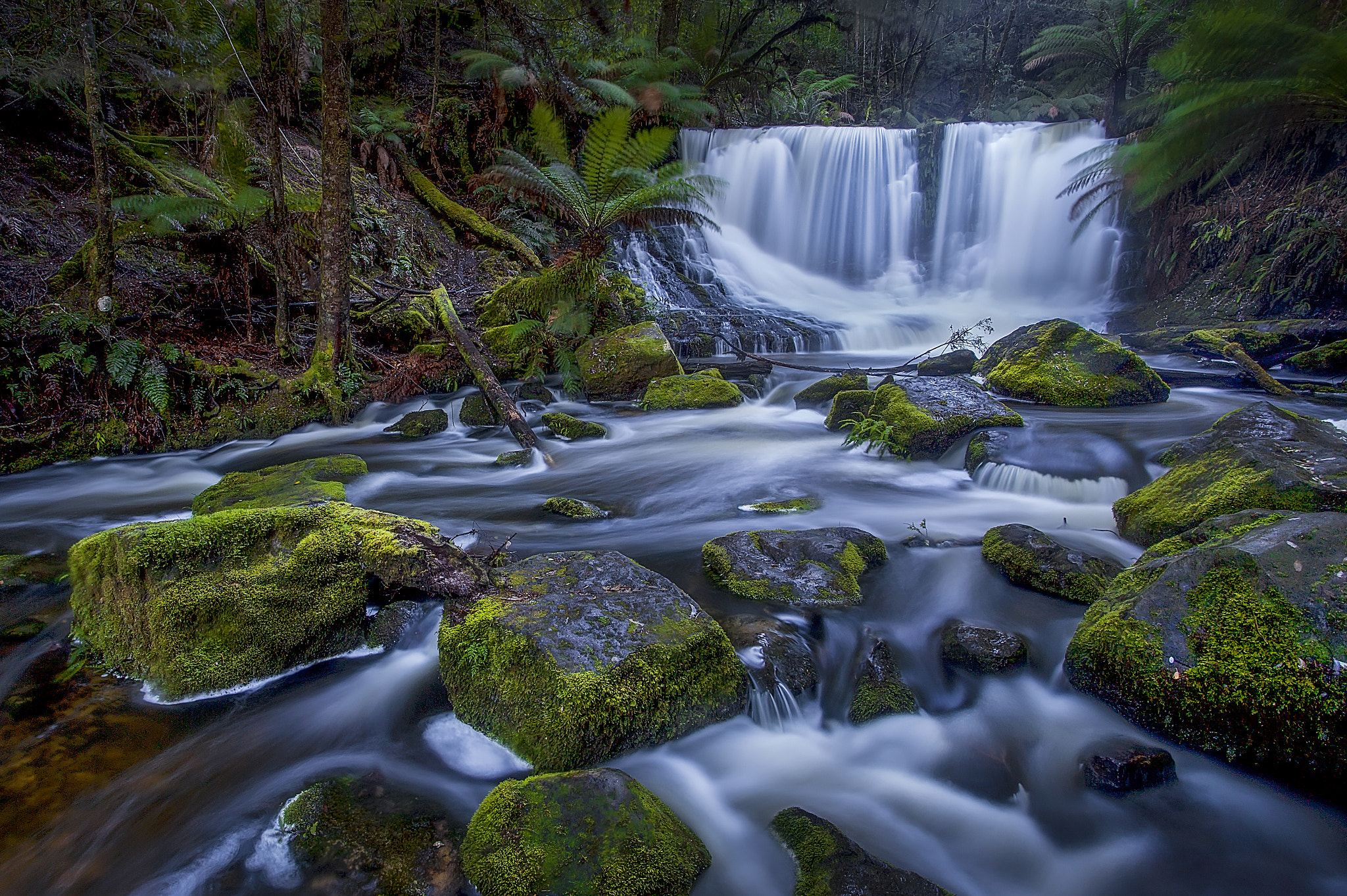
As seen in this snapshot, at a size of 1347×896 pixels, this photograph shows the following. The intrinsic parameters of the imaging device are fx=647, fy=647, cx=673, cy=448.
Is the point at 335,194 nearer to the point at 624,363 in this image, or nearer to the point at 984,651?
the point at 624,363

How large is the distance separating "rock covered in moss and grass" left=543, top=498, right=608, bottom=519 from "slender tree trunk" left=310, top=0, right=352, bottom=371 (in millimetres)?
3292

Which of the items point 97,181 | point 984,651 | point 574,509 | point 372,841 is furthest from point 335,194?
point 984,651

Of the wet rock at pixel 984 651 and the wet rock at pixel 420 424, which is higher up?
the wet rock at pixel 420 424

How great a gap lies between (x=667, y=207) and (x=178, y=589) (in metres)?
7.40

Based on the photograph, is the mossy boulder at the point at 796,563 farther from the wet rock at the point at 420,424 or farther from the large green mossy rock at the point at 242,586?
the wet rock at the point at 420,424

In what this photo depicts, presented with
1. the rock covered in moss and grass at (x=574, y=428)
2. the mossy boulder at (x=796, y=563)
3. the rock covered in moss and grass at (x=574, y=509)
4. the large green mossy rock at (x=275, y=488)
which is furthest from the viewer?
the rock covered in moss and grass at (x=574, y=428)

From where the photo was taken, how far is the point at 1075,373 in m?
6.67

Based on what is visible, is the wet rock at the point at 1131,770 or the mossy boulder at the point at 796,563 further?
the mossy boulder at the point at 796,563

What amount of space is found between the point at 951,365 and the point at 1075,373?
1692 millimetres

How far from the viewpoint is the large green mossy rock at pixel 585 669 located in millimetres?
2244

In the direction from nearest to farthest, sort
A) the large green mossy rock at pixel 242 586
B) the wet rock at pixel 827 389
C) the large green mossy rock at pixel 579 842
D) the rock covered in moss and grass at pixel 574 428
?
the large green mossy rock at pixel 579 842 < the large green mossy rock at pixel 242 586 < the rock covered in moss and grass at pixel 574 428 < the wet rock at pixel 827 389

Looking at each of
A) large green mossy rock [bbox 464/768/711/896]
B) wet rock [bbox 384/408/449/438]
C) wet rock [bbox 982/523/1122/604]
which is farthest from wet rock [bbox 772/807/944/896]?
wet rock [bbox 384/408/449/438]

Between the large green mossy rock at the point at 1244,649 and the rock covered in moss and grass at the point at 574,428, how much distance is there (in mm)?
4718

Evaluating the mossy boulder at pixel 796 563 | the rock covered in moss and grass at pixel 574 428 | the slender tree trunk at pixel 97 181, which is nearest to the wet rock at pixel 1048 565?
the mossy boulder at pixel 796 563
